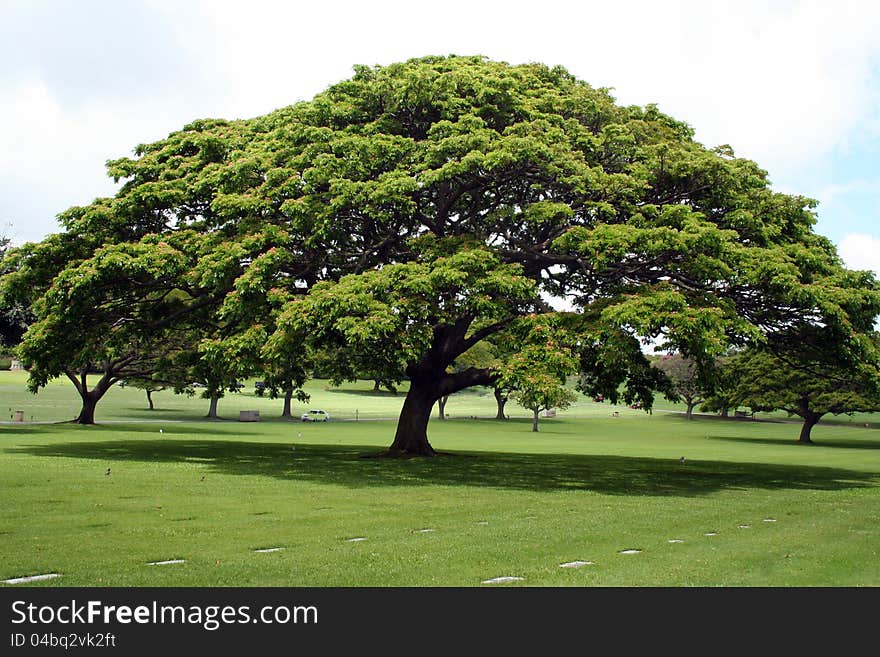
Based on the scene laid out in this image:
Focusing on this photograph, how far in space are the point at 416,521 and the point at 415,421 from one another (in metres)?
17.8

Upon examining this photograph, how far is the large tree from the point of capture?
23.5m

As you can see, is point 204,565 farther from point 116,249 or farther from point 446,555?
point 116,249

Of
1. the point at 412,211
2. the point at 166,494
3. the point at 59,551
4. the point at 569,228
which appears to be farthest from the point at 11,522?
the point at 569,228

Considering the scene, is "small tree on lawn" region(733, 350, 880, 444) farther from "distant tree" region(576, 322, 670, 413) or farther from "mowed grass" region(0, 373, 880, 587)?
"distant tree" region(576, 322, 670, 413)

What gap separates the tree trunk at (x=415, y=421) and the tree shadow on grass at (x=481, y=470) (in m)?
1.50

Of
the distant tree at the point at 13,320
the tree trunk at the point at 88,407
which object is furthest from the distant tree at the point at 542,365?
the tree trunk at the point at 88,407

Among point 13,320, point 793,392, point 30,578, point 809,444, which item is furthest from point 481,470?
point 793,392

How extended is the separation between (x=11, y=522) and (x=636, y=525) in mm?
11268

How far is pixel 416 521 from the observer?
15.9m

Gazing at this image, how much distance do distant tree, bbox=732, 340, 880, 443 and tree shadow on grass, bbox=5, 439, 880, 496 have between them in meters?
34.6

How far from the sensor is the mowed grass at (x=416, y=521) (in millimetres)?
11062

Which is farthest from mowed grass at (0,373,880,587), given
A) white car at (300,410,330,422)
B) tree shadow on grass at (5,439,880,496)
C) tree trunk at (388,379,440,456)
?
white car at (300,410,330,422)

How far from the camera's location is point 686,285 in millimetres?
26281

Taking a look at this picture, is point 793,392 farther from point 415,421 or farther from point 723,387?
point 415,421
